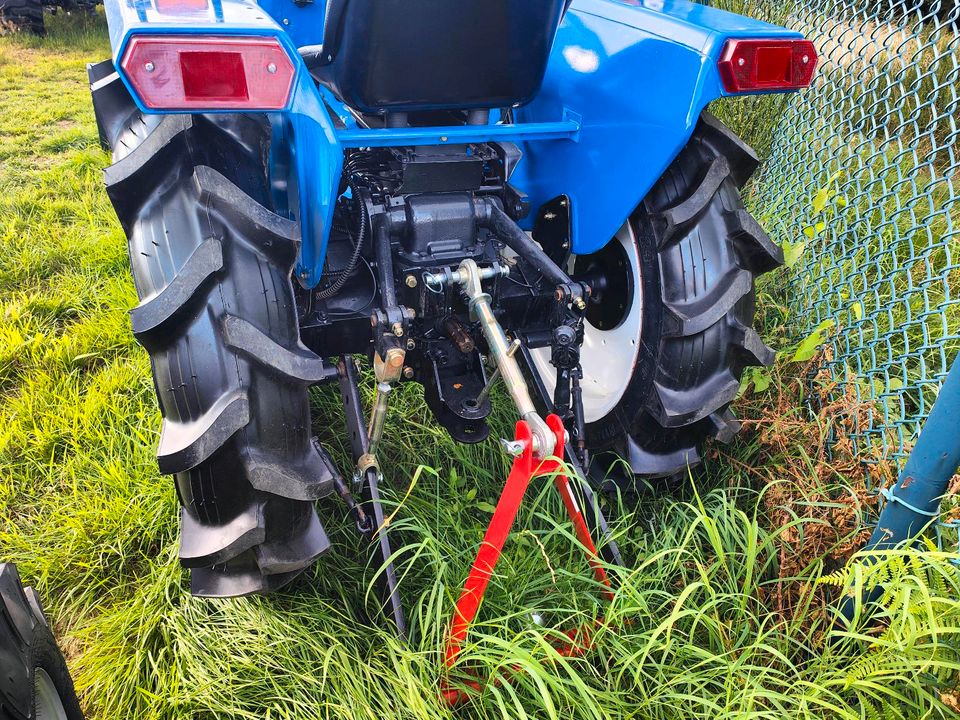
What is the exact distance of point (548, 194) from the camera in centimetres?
196

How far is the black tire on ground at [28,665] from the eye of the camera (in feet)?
3.45

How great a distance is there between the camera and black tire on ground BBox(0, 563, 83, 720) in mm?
1052

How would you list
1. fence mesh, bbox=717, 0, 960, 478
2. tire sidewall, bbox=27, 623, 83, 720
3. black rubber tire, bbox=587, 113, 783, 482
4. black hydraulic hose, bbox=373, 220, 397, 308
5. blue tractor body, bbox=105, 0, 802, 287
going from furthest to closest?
fence mesh, bbox=717, 0, 960, 478, black rubber tire, bbox=587, 113, 783, 482, black hydraulic hose, bbox=373, 220, 397, 308, blue tractor body, bbox=105, 0, 802, 287, tire sidewall, bbox=27, 623, 83, 720

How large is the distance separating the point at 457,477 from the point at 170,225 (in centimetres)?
108

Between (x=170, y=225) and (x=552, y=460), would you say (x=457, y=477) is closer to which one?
(x=552, y=460)

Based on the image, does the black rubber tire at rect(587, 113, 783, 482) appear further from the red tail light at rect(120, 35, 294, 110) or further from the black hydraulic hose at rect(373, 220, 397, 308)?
the red tail light at rect(120, 35, 294, 110)

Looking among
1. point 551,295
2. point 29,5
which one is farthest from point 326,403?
point 29,5

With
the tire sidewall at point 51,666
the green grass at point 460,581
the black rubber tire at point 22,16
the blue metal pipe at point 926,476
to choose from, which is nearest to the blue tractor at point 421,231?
the green grass at point 460,581

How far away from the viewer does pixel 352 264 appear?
1774mm

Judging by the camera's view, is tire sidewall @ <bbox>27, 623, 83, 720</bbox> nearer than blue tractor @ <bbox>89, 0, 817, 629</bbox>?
Yes

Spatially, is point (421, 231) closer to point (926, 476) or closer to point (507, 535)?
point (507, 535)

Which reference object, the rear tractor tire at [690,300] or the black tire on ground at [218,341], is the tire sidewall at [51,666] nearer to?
the black tire on ground at [218,341]

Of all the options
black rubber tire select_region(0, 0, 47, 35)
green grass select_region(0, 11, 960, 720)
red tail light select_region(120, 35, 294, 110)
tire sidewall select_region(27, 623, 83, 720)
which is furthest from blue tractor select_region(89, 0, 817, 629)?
black rubber tire select_region(0, 0, 47, 35)

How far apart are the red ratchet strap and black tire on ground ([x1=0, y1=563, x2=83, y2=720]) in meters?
0.75
